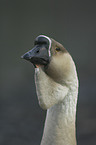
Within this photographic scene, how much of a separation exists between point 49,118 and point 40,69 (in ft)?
1.07

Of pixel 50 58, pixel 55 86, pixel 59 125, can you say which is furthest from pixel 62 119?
pixel 50 58

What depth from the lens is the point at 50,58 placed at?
1.19 m

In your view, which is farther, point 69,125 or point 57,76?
point 69,125

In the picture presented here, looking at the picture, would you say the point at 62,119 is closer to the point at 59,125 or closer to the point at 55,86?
the point at 59,125

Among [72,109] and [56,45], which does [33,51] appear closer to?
[56,45]

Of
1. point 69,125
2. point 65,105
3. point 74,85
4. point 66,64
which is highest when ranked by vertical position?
point 66,64

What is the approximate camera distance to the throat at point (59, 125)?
1.31 m

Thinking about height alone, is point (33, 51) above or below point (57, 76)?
above

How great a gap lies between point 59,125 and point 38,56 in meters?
0.41

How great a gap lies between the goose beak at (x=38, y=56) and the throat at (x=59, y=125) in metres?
0.28

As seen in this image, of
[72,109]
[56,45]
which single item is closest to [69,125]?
[72,109]

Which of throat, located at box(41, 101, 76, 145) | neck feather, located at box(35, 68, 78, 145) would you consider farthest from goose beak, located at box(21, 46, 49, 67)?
throat, located at box(41, 101, 76, 145)

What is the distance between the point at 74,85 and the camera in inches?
51.8

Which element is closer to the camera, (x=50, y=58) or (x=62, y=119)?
(x=50, y=58)
